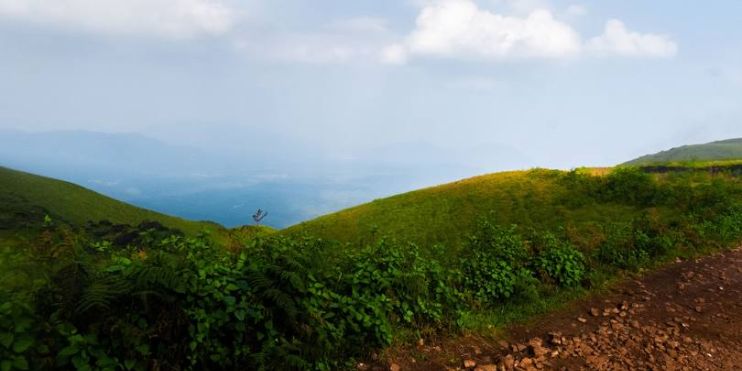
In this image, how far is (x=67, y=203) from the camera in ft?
155

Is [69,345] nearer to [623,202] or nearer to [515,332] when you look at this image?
[515,332]

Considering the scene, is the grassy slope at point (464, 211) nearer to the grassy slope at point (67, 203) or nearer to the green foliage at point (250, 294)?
the grassy slope at point (67, 203)

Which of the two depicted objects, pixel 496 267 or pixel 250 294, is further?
pixel 496 267

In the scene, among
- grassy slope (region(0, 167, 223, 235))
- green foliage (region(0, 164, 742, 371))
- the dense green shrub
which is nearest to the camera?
green foliage (region(0, 164, 742, 371))

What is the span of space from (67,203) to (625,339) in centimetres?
5480

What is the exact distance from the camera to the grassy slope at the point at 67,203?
43.7 meters

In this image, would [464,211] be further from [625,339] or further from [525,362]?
[525,362]

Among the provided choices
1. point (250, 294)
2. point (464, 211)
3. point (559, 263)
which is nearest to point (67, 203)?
point (464, 211)

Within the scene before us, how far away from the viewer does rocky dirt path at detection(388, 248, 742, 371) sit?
772cm

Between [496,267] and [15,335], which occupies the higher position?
[15,335]

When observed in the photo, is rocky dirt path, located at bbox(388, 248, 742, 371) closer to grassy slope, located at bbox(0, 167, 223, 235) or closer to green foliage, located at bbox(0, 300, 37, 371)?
green foliage, located at bbox(0, 300, 37, 371)

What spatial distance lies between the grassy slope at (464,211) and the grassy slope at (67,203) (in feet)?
59.8

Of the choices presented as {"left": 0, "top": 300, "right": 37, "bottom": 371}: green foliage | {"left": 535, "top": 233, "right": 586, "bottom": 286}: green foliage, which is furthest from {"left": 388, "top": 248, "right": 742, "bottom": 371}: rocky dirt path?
{"left": 0, "top": 300, "right": 37, "bottom": 371}: green foliage

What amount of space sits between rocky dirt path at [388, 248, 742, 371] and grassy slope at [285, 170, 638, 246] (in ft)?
64.8
